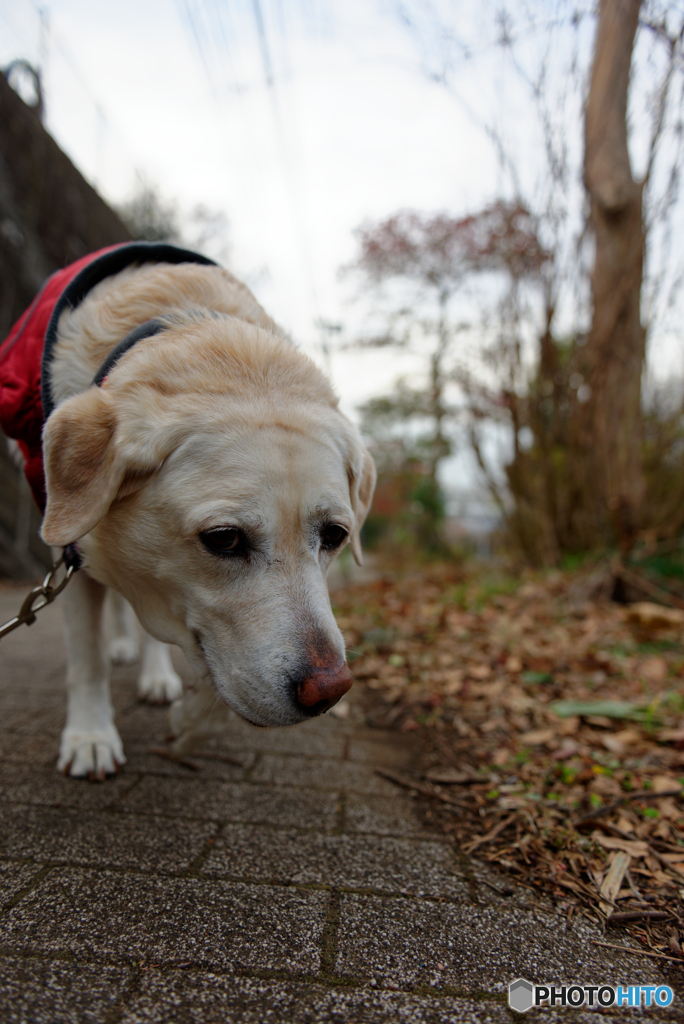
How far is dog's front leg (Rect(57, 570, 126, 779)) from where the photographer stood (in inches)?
81.0

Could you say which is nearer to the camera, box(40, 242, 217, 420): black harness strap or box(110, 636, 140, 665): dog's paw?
box(40, 242, 217, 420): black harness strap

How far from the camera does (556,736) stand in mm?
2594

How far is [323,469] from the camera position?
1694mm

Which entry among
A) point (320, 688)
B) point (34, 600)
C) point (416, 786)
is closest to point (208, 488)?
point (320, 688)

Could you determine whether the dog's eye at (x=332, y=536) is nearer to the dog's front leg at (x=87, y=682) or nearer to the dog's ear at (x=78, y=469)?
the dog's ear at (x=78, y=469)

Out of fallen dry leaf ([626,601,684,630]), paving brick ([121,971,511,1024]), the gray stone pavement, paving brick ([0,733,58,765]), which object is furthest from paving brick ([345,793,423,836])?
fallen dry leaf ([626,601,684,630])

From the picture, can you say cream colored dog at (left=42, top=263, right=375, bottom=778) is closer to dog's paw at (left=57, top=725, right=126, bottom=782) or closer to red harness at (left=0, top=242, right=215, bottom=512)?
red harness at (left=0, top=242, right=215, bottom=512)

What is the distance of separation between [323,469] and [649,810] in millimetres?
1561

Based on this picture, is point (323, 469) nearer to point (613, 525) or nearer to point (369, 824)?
point (369, 824)

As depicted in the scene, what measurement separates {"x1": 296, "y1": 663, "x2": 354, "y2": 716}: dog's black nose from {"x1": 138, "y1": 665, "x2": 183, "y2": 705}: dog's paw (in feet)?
5.14

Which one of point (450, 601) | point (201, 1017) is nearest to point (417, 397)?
point (450, 601)

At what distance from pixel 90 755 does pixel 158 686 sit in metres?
0.76

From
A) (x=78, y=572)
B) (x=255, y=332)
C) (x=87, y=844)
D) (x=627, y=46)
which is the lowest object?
(x=87, y=844)

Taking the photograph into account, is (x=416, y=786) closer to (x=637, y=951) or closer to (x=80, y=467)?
(x=637, y=951)
